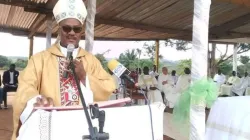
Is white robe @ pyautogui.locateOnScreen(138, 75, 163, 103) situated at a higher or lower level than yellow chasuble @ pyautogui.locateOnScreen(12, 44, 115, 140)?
lower

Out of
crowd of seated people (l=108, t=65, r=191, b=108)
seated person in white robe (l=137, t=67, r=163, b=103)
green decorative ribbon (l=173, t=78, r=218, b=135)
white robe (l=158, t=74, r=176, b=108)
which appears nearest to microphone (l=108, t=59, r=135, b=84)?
green decorative ribbon (l=173, t=78, r=218, b=135)

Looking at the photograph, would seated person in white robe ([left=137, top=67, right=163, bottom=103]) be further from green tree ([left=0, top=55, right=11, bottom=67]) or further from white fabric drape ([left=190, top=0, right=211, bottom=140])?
green tree ([left=0, top=55, right=11, bottom=67])

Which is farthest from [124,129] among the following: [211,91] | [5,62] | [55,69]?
[5,62]

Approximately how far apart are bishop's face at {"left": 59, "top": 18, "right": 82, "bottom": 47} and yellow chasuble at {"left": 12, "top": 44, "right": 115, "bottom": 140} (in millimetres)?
155

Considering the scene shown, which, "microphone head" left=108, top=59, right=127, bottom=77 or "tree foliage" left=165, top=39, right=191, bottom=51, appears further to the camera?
"tree foliage" left=165, top=39, right=191, bottom=51

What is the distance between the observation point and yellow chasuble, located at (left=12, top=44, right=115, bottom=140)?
1529 millimetres

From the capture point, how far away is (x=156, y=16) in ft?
25.6

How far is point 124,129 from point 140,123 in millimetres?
93

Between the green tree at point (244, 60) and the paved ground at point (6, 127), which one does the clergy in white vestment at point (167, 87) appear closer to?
the paved ground at point (6, 127)

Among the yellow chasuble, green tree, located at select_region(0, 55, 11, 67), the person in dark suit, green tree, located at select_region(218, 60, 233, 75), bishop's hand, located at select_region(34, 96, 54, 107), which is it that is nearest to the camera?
bishop's hand, located at select_region(34, 96, 54, 107)

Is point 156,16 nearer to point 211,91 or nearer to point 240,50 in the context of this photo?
point 211,91

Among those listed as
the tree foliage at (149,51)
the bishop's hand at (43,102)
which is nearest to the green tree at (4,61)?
the tree foliage at (149,51)

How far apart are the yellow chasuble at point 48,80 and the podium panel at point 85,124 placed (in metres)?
0.33

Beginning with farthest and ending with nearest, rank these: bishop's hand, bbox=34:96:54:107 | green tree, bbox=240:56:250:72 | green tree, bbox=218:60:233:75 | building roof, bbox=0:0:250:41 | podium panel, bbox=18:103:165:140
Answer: green tree, bbox=240:56:250:72, green tree, bbox=218:60:233:75, building roof, bbox=0:0:250:41, bishop's hand, bbox=34:96:54:107, podium panel, bbox=18:103:165:140
